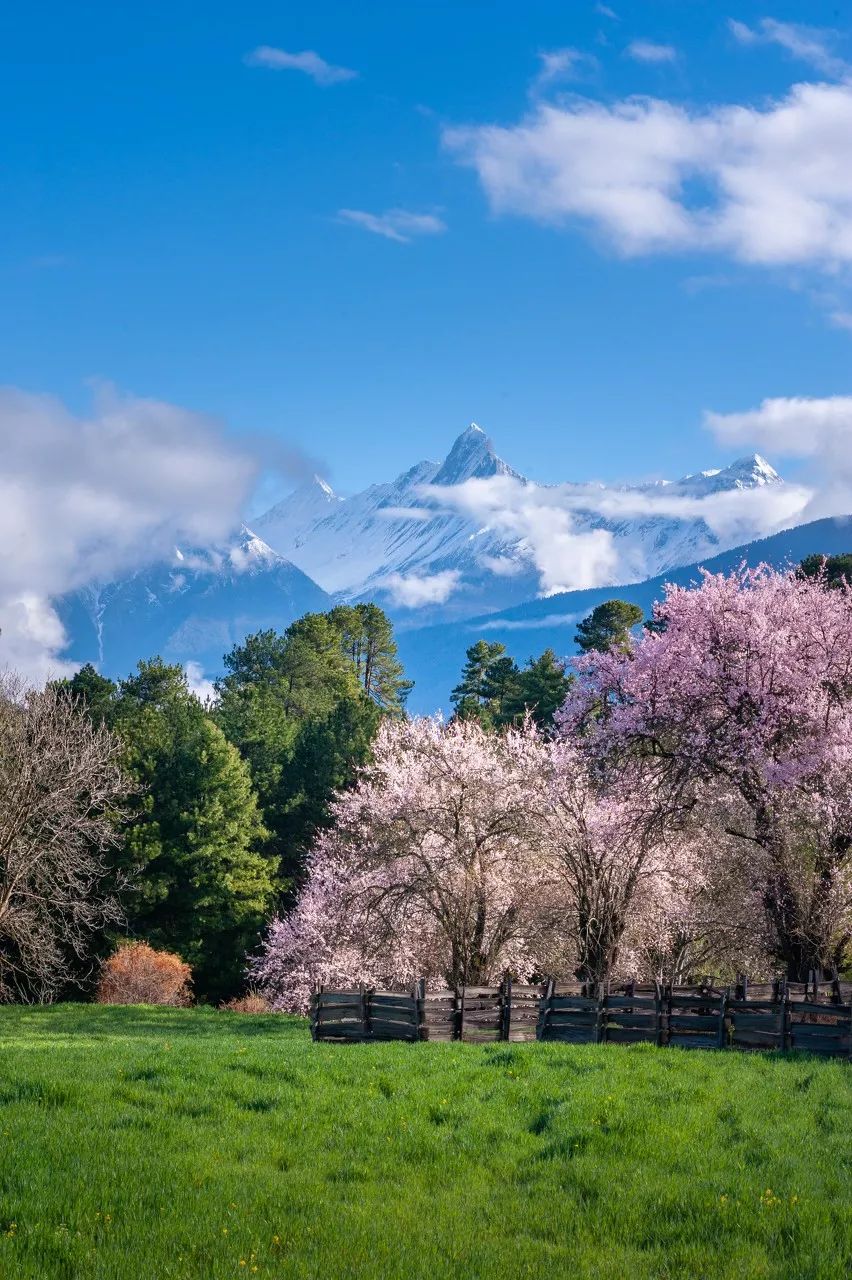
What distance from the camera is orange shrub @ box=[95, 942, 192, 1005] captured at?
49.6 meters

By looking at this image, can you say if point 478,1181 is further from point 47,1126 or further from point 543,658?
point 543,658

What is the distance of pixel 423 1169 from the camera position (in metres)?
10.6

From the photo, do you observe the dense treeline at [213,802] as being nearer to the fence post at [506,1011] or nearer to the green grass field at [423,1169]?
the fence post at [506,1011]

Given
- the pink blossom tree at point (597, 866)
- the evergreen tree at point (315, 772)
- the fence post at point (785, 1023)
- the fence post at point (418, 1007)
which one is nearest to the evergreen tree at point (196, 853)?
the evergreen tree at point (315, 772)

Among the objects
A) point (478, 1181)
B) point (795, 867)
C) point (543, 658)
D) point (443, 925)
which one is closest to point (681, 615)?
point (795, 867)

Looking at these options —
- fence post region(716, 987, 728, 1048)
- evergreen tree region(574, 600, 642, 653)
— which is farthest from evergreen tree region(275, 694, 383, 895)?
fence post region(716, 987, 728, 1048)

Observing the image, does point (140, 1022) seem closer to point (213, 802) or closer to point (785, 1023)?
point (785, 1023)

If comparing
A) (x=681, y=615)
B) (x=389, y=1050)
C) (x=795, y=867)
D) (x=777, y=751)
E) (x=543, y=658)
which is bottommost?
(x=389, y=1050)

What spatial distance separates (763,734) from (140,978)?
3415 cm

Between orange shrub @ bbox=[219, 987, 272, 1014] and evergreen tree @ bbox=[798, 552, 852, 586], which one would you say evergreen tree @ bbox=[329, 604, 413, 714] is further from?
orange shrub @ bbox=[219, 987, 272, 1014]

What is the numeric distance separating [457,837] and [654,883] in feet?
23.1

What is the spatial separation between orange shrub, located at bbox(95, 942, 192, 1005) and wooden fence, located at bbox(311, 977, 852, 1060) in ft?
91.1

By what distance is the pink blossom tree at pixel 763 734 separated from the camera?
26.5 metres

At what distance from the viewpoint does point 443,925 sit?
122 ft
